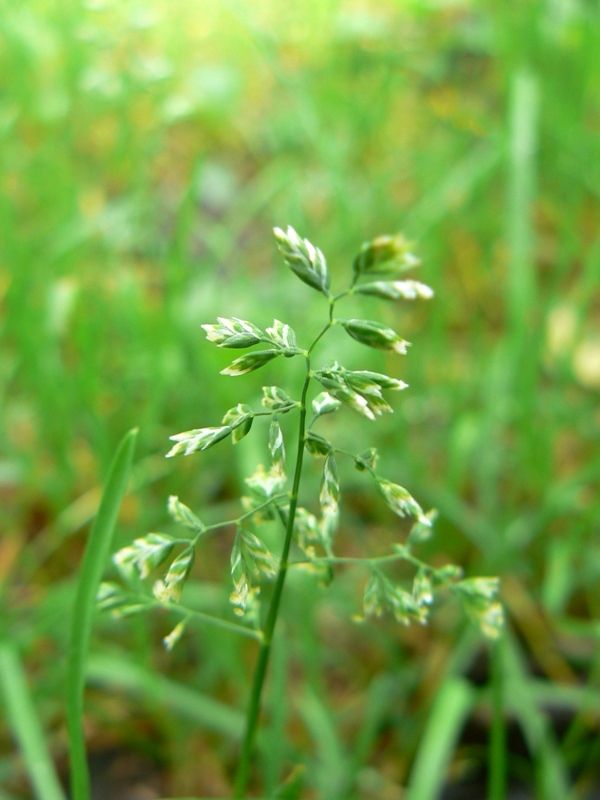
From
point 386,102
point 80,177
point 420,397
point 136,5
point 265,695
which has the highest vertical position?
point 136,5

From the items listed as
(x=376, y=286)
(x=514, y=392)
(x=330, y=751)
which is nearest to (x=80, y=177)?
(x=514, y=392)

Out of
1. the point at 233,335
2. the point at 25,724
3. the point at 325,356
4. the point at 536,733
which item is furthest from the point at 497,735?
the point at 325,356

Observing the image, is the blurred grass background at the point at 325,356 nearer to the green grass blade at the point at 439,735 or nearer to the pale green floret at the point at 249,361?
the green grass blade at the point at 439,735

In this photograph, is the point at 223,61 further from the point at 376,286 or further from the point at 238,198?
the point at 376,286

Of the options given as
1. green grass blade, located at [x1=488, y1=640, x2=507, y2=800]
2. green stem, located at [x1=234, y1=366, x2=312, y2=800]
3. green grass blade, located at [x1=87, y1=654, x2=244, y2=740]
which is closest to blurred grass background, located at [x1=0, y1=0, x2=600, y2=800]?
green grass blade, located at [x1=87, y1=654, x2=244, y2=740]

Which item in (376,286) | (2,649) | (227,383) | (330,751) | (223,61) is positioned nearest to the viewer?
(376,286)

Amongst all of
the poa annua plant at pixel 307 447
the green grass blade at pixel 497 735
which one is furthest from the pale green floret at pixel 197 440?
the green grass blade at pixel 497 735
